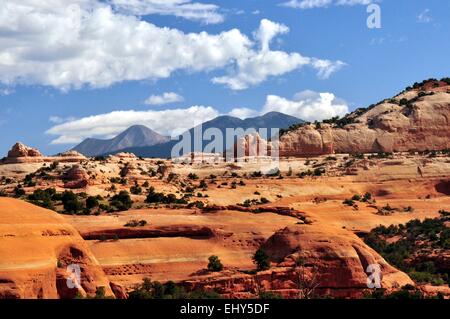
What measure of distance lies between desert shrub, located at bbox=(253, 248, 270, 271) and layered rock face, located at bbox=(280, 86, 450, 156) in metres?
53.6

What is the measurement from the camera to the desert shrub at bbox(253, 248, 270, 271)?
147ft

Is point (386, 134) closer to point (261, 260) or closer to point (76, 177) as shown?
point (76, 177)

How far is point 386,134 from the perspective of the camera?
4006 inches

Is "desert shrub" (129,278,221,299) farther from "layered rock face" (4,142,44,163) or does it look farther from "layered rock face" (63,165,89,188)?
"layered rock face" (4,142,44,163)

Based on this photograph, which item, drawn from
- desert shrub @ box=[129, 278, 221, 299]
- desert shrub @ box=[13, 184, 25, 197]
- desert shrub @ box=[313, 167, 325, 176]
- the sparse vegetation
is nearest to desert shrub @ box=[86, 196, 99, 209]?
desert shrub @ box=[13, 184, 25, 197]

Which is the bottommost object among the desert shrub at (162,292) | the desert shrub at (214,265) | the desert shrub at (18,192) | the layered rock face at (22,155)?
the desert shrub at (162,292)

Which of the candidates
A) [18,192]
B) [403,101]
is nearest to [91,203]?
[18,192]

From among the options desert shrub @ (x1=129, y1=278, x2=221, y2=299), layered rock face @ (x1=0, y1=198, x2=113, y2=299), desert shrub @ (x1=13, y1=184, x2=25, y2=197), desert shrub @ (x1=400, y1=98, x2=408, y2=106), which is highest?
desert shrub @ (x1=400, y1=98, x2=408, y2=106)

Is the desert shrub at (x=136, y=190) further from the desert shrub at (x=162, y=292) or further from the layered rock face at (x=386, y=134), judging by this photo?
the desert shrub at (x=162, y=292)

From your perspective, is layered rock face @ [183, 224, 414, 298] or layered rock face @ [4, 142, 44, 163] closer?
layered rock face @ [183, 224, 414, 298]

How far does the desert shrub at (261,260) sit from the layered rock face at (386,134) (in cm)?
5360

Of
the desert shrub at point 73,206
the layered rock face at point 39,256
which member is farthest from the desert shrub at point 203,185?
the layered rock face at point 39,256

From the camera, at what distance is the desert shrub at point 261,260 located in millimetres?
44844
